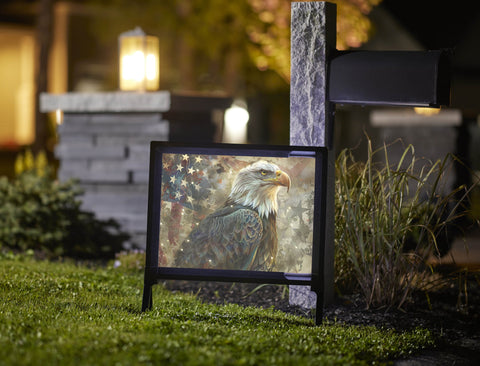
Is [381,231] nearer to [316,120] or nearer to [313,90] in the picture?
[316,120]

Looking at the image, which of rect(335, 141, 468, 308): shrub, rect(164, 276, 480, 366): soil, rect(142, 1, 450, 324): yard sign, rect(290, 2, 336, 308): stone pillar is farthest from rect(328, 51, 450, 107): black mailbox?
rect(164, 276, 480, 366): soil

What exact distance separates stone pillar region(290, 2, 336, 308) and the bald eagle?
0.89 meters

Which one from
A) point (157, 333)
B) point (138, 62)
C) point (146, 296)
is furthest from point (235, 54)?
point (157, 333)

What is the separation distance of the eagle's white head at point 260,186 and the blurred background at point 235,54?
229 inches

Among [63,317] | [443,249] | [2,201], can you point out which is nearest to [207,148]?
[63,317]

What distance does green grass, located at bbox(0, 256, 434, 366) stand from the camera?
4758 millimetres

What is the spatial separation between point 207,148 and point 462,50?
20.2 meters

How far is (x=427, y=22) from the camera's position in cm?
2478

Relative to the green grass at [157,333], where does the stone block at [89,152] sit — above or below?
above

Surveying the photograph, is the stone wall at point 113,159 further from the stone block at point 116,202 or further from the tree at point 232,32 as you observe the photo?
the tree at point 232,32

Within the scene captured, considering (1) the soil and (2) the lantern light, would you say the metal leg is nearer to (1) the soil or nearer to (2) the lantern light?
(1) the soil

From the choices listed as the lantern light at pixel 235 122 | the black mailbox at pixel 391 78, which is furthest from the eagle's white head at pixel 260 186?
the lantern light at pixel 235 122

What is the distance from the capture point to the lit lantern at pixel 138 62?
10.5 metres

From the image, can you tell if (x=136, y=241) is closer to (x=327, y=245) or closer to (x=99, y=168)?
(x=99, y=168)
